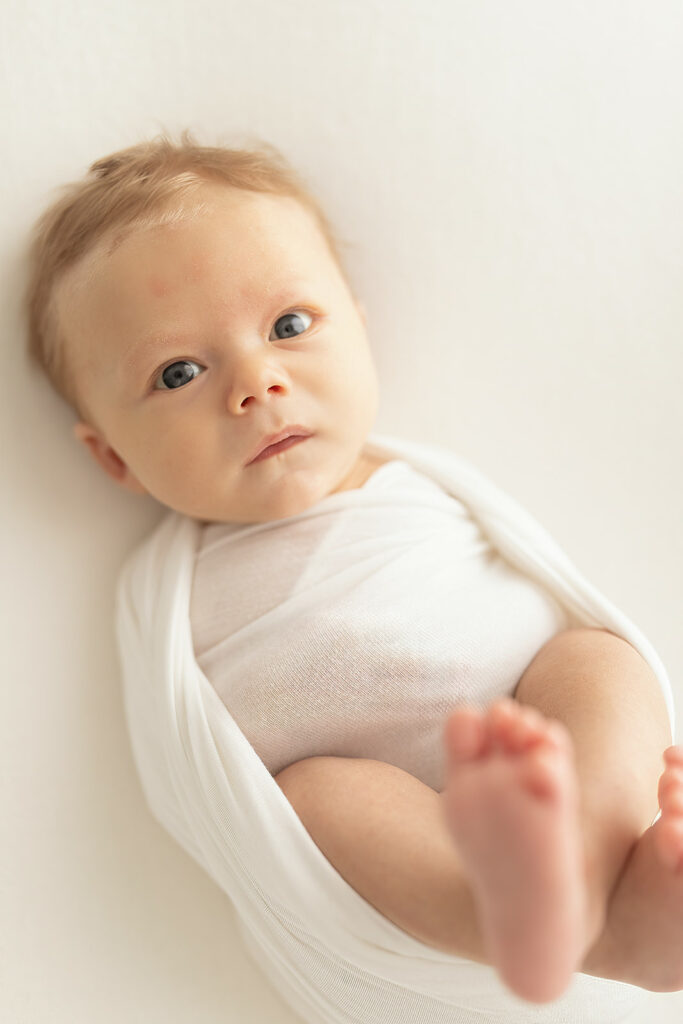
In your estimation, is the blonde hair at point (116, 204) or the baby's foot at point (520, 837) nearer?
the baby's foot at point (520, 837)

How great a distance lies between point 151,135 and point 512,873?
116cm

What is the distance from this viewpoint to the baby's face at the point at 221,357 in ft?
3.94

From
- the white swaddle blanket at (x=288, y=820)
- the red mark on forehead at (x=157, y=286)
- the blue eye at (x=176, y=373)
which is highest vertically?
the red mark on forehead at (x=157, y=286)

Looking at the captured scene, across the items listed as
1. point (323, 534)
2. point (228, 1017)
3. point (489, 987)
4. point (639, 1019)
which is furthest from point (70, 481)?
point (639, 1019)

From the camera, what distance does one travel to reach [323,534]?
4.18 feet

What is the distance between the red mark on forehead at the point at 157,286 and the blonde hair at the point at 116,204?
0.07 m

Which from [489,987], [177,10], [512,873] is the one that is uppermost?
[177,10]

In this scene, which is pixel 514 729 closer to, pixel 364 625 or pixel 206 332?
pixel 364 625

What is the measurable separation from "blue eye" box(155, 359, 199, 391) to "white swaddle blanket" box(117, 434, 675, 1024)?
231 millimetres

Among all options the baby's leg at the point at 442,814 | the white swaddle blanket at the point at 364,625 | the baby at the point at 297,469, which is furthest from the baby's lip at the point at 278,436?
the baby's leg at the point at 442,814

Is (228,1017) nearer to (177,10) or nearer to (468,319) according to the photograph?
(468,319)

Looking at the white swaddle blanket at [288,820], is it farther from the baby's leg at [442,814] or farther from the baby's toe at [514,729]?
the baby's toe at [514,729]

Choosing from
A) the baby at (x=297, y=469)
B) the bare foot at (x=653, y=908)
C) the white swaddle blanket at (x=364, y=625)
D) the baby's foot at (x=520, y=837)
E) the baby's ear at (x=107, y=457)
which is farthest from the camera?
the baby's ear at (x=107, y=457)

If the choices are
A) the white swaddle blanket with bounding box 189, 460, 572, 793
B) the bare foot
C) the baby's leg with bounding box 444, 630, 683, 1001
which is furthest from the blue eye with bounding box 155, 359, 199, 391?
the bare foot
